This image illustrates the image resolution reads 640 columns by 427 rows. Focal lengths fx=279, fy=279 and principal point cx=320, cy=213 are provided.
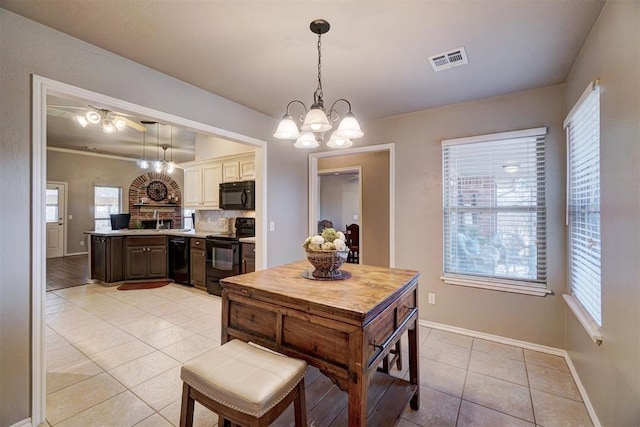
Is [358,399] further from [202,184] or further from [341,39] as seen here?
[202,184]

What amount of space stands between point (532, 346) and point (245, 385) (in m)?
2.92

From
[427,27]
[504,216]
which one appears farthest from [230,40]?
[504,216]

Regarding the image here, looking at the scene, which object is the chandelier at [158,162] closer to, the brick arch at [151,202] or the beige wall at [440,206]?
the brick arch at [151,202]

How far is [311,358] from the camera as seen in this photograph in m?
1.37

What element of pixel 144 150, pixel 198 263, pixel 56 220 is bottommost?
pixel 198 263

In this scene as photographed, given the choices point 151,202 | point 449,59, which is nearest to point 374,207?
point 449,59

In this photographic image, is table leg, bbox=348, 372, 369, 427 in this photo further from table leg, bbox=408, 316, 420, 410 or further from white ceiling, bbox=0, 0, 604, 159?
white ceiling, bbox=0, 0, 604, 159

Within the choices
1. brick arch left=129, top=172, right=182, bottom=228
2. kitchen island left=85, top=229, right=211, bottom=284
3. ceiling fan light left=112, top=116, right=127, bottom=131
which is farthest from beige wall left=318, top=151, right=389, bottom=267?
brick arch left=129, top=172, right=182, bottom=228

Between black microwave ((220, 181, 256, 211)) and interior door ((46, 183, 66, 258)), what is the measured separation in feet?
18.9

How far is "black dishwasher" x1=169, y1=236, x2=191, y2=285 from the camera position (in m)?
4.92

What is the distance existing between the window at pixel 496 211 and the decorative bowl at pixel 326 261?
1976 millimetres

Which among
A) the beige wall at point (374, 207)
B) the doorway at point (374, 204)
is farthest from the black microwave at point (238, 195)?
the beige wall at point (374, 207)

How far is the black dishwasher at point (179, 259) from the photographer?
4918 mm

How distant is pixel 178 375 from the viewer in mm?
2312
